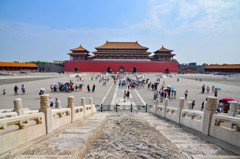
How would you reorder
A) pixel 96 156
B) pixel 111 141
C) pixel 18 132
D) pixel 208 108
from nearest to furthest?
pixel 96 156 < pixel 18 132 < pixel 111 141 < pixel 208 108

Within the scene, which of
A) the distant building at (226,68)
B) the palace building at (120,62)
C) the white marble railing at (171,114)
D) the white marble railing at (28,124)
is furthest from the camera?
the distant building at (226,68)

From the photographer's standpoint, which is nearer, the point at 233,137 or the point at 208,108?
the point at 233,137

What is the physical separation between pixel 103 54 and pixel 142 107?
4101 cm

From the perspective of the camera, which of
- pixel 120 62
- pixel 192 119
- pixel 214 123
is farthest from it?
pixel 120 62

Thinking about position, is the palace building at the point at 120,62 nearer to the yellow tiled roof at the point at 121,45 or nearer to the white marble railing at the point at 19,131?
the yellow tiled roof at the point at 121,45

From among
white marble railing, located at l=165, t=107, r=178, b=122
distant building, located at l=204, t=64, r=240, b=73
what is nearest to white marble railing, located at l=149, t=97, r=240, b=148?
white marble railing, located at l=165, t=107, r=178, b=122

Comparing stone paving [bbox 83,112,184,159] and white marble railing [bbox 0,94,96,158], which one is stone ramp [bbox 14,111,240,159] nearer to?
stone paving [bbox 83,112,184,159]

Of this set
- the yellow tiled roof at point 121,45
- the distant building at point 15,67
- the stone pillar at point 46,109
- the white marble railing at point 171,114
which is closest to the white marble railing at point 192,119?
the white marble railing at point 171,114

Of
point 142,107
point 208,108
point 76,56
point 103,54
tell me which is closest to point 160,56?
point 103,54

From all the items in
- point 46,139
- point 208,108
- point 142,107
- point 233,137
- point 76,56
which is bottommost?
point 142,107

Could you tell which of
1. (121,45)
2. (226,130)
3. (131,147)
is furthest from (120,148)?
(121,45)

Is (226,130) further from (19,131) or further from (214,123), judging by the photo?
(19,131)

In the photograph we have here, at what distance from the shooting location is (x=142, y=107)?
10250 millimetres

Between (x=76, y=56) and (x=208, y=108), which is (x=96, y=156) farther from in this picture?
(x=76, y=56)
